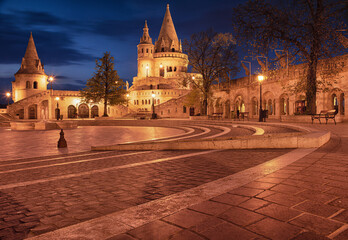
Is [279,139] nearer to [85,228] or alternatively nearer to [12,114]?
[85,228]

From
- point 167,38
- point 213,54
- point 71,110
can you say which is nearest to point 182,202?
point 213,54

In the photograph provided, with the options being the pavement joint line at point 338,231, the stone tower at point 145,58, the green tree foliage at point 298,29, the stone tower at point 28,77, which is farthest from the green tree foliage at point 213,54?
the stone tower at point 145,58

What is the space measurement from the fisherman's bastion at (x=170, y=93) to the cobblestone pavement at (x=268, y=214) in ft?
51.1

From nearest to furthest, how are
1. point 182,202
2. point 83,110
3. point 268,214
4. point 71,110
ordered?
point 268,214 → point 182,202 → point 71,110 → point 83,110

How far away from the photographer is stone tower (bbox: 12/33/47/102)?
200 ft

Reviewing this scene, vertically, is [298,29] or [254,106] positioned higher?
[298,29]

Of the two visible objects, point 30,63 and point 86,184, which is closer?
point 86,184

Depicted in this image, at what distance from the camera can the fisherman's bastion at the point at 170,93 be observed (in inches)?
918

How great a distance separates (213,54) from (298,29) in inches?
638

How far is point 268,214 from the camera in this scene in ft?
8.45

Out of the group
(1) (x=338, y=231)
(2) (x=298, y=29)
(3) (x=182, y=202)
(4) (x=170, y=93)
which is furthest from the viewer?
(4) (x=170, y=93)

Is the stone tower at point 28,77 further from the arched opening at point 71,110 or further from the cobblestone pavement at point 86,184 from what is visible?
the cobblestone pavement at point 86,184

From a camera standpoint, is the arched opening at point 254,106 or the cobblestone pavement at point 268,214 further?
the arched opening at point 254,106

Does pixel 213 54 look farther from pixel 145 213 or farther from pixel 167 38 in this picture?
pixel 167 38
